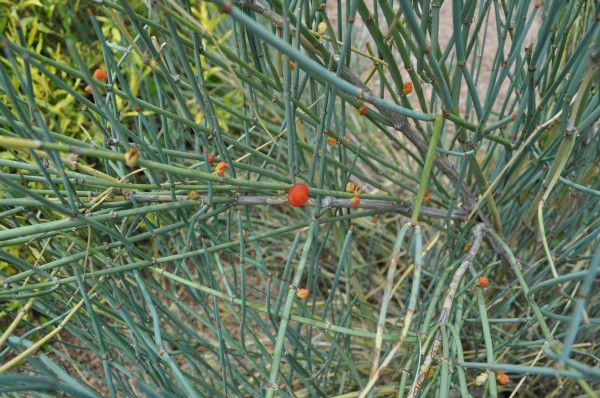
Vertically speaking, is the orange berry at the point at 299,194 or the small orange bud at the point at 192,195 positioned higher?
the orange berry at the point at 299,194

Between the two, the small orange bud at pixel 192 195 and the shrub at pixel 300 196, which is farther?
the small orange bud at pixel 192 195

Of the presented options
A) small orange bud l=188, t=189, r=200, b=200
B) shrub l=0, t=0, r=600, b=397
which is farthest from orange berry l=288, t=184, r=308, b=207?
small orange bud l=188, t=189, r=200, b=200

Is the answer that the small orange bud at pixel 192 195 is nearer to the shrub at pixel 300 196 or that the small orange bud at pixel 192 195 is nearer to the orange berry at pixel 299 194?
the shrub at pixel 300 196

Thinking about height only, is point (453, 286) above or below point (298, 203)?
below

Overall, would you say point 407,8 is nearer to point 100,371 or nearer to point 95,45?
point 100,371

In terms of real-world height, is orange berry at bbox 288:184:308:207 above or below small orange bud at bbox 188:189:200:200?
above

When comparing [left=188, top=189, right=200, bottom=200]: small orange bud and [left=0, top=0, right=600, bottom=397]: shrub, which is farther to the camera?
[left=188, top=189, right=200, bottom=200]: small orange bud

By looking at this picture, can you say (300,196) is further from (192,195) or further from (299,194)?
(192,195)

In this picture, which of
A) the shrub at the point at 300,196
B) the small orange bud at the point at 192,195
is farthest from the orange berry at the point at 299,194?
the small orange bud at the point at 192,195

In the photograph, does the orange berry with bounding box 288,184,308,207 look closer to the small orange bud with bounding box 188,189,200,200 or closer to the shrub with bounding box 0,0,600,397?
the shrub with bounding box 0,0,600,397

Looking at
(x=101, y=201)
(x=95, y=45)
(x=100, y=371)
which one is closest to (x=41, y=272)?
(x=101, y=201)

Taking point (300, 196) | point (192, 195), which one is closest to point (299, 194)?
point (300, 196)
